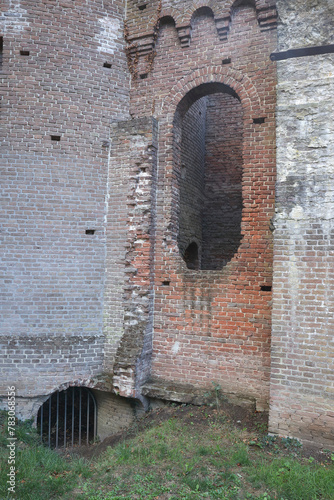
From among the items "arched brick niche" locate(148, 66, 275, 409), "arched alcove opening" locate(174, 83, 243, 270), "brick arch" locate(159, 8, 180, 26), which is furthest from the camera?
"arched alcove opening" locate(174, 83, 243, 270)

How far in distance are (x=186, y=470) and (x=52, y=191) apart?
5016 mm

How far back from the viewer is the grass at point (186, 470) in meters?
4.02

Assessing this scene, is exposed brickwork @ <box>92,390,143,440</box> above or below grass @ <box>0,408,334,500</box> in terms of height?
below

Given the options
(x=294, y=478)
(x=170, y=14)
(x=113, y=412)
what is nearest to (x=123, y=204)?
(x=170, y=14)

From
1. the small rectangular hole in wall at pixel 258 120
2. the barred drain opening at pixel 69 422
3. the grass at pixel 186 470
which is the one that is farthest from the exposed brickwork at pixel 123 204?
the grass at pixel 186 470

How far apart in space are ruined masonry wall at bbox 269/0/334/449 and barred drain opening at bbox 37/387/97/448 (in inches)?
153

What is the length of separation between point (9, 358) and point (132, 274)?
103 inches

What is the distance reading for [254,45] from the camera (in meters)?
6.27

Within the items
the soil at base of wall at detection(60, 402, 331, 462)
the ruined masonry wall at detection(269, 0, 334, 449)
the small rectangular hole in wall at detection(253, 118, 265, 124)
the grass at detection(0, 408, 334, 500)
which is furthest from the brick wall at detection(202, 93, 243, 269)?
the grass at detection(0, 408, 334, 500)

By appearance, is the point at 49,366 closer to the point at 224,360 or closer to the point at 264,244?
the point at 224,360

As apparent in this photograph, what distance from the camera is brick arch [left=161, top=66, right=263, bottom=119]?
6.21 metres

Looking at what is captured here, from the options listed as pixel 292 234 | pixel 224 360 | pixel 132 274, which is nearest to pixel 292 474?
pixel 224 360

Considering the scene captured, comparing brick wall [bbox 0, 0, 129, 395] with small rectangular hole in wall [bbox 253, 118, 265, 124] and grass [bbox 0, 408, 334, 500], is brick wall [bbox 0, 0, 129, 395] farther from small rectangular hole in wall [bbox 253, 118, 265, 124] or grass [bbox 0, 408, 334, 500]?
small rectangular hole in wall [bbox 253, 118, 265, 124]

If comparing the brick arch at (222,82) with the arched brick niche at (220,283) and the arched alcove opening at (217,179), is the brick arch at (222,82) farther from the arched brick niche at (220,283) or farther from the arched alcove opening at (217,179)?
the arched alcove opening at (217,179)
